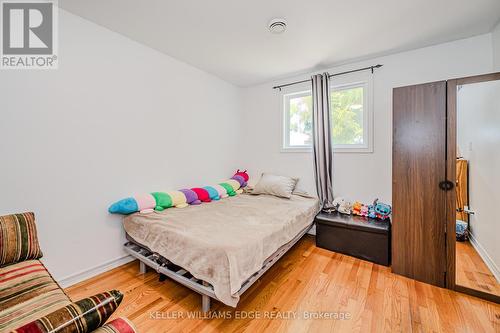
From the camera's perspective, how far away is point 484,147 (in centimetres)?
181

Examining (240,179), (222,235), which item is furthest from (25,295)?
(240,179)

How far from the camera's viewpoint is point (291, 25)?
6.77ft

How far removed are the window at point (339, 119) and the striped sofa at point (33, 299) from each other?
118 inches

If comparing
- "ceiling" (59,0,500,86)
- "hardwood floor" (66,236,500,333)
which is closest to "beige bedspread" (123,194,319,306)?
"hardwood floor" (66,236,500,333)

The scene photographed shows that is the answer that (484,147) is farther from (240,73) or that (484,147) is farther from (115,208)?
(115,208)

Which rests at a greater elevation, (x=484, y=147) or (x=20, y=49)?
(x=20, y=49)

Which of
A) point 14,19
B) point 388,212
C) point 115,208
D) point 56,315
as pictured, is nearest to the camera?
point 56,315

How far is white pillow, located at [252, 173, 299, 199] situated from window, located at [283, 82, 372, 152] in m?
0.54

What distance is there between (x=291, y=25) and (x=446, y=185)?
2.10 meters

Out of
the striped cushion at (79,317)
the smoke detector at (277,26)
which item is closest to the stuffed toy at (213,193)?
the smoke detector at (277,26)

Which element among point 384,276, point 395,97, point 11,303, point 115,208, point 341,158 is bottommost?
point 384,276

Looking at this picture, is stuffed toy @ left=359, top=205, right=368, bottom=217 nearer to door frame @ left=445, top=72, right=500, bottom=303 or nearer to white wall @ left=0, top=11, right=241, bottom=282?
door frame @ left=445, top=72, right=500, bottom=303

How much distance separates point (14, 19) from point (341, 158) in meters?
3.69

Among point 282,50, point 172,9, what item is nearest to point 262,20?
point 282,50
